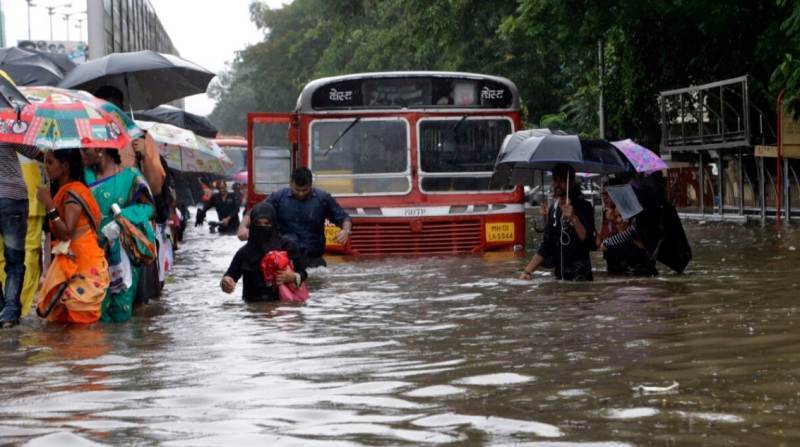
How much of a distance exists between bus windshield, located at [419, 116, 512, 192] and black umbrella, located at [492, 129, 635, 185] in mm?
4192

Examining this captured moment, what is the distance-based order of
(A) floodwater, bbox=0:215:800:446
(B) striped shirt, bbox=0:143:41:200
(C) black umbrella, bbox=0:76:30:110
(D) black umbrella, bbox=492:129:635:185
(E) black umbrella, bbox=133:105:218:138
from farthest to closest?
(E) black umbrella, bbox=133:105:218:138, (D) black umbrella, bbox=492:129:635:185, (B) striped shirt, bbox=0:143:41:200, (C) black umbrella, bbox=0:76:30:110, (A) floodwater, bbox=0:215:800:446

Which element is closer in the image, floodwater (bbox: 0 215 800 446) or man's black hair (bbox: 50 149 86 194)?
floodwater (bbox: 0 215 800 446)

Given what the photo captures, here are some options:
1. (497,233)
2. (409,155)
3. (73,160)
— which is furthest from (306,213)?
(497,233)

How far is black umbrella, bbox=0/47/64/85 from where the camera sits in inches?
586

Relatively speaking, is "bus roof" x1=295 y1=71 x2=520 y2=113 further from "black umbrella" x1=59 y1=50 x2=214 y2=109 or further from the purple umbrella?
the purple umbrella

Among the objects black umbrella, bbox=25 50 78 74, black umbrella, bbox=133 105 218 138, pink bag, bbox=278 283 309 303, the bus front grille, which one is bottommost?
pink bag, bbox=278 283 309 303

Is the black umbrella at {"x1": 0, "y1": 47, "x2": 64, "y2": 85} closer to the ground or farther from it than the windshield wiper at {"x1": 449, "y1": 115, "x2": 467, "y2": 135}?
farther from it

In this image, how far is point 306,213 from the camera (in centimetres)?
1472

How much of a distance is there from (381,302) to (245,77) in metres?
76.7

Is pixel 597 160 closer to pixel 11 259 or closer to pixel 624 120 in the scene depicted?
pixel 11 259

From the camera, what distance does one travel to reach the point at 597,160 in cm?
1355

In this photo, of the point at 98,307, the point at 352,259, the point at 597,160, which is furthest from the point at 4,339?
the point at 352,259

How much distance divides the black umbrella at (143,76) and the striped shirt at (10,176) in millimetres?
3767

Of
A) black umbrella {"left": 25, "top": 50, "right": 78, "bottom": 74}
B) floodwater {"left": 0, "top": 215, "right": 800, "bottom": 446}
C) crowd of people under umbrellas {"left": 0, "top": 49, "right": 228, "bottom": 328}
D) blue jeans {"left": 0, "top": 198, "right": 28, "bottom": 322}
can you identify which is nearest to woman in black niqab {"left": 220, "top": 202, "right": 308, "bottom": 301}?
floodwater {"left": 0, "top": 215, "right": 800, "bottom": 446}
